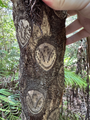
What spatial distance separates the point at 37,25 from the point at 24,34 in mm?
71

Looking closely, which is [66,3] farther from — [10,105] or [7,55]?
[7,55]

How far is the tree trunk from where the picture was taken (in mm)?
424

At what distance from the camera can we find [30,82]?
459 millimetres

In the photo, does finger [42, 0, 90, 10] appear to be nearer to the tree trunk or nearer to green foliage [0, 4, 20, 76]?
the tree trunk

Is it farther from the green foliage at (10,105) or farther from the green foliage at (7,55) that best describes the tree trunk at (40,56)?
the green foliage at (7,55)

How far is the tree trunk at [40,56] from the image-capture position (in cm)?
42

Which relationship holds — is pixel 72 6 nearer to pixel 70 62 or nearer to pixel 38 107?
pixel 38 107

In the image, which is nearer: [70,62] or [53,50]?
[53,50]

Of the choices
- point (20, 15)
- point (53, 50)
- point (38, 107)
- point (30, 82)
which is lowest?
point (38, 107)

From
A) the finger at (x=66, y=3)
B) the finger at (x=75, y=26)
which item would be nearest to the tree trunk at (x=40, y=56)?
the finger at (x=66, y=3)

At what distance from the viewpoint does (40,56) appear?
44 centimetres

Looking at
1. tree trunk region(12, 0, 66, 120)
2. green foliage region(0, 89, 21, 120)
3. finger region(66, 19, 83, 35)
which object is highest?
finger region(66, 19, 83, 35)

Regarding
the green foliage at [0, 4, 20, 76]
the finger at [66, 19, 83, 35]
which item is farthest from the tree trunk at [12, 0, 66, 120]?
the green foliage at [0, 4, 20, 76]

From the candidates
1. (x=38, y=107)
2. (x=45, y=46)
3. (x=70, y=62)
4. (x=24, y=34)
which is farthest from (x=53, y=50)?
(x=70, y=62)
